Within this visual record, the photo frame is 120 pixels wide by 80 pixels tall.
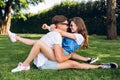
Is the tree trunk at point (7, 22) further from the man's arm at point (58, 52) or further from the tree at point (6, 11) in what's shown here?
the man's arm at point (58, 52)

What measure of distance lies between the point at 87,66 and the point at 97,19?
26.5 meters

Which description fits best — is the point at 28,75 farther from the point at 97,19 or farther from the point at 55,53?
the point at 97,19

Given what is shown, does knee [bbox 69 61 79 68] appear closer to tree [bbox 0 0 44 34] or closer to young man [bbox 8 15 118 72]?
young man [bbox 8 15 118 72]

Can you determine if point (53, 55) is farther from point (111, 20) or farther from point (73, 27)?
point (111, 20)

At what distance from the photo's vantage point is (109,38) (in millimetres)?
22469

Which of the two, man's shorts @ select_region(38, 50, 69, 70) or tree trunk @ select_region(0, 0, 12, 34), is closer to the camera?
man's shorts @ select_region(38, 50, 69, 70)

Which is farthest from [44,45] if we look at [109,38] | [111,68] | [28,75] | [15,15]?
[15,15]

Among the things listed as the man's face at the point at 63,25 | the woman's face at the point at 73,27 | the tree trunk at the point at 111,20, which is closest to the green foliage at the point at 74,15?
the tree trunk at the point at 111,20

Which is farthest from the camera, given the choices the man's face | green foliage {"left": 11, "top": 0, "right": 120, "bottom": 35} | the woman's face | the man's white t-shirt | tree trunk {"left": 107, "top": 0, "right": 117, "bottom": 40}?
green foliage {"left": 11, "top": 0, "right": 120, "bottom": 35}

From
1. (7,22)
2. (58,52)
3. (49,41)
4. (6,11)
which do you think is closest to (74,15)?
(7,22)

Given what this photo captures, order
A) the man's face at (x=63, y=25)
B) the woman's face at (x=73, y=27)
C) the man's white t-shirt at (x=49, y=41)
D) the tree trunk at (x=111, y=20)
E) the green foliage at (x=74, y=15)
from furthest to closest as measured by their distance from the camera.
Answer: the green foliage at (x=74, y=15) < the tree trunk at (x=111, y=20) < the woman's face at (x=73, y=27) < the man's face at (x=63, y=25) < the man's white t-shirt at (x=49, y=41)

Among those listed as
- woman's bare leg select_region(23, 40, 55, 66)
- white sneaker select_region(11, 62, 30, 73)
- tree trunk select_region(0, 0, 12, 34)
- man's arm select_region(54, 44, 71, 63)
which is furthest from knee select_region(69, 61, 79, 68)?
tree trunk select_region(0, 0, 12, 34)

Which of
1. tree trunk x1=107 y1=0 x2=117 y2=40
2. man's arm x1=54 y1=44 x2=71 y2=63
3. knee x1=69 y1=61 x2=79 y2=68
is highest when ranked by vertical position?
man's arm x1=54 y1=44 x2=71 y2=63

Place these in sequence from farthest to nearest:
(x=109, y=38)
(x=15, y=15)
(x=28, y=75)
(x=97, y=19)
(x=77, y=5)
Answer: (x=15, y=15), (x=77, y=5), (x=97, y=19), (x=109, y=38), (x=28, y=75)
